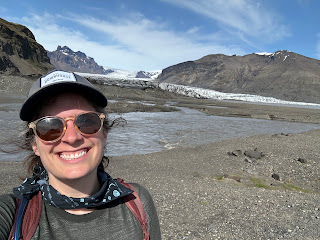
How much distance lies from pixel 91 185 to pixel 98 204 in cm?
19

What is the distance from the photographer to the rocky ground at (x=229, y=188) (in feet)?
22.0

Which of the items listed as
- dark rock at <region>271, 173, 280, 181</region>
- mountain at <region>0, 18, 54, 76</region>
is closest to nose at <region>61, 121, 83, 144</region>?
Result: dark rock at <region>271, 173, 280, 181</region>

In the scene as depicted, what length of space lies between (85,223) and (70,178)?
34 cm

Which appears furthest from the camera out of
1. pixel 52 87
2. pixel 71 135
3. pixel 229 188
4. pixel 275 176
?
pixel 275 176

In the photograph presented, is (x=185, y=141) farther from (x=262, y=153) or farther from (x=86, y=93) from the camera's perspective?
(x=86, y=93)

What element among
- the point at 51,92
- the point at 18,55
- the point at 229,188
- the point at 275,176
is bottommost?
the point at 275,176

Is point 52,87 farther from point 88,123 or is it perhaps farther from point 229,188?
point 229,188

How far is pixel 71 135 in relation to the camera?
197 centimetres

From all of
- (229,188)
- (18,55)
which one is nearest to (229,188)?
(229,188)

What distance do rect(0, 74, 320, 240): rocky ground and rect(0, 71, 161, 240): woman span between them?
4.83m

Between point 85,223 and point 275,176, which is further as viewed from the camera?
point 275,176

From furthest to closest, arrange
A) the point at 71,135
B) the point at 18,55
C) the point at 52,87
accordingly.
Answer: the point at 18,55 → the point at 71,135 → the point at 52,87

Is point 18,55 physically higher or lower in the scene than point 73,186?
higher

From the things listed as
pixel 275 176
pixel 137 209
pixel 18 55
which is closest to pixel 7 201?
pixel 137 209
